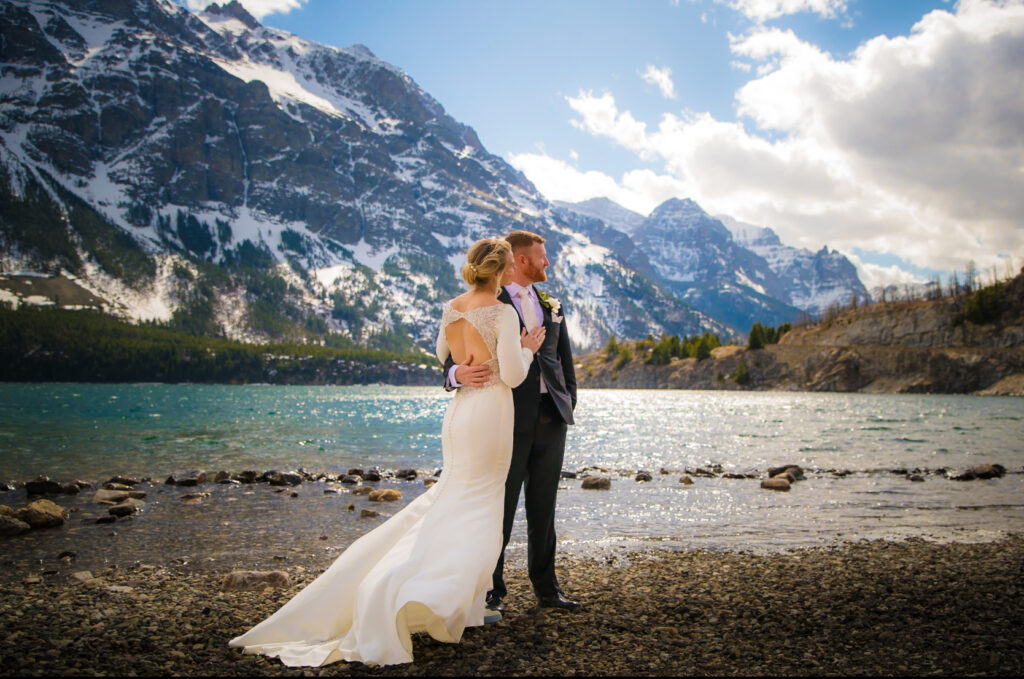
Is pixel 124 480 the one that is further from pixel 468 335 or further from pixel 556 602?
pixel 468 335

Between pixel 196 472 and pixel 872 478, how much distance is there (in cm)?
2765

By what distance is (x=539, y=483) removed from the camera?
8344mm

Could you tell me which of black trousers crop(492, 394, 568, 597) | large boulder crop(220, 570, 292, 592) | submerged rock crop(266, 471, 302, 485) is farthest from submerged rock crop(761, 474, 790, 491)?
large boulder crop(220, 570, 292, 592)

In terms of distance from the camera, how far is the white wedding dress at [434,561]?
675cm

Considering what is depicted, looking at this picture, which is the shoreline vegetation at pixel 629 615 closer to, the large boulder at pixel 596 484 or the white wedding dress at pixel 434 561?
the white wedding dress at pixel 434 561

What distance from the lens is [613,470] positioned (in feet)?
100

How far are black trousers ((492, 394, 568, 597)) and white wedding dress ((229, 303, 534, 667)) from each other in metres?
0.47

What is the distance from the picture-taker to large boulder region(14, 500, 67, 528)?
15.9 m

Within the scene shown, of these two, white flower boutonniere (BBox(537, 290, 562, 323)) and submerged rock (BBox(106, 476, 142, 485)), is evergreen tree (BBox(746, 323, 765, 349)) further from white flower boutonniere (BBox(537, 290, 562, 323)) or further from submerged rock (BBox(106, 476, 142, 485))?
white flower boutonniere (BBox(537, 290, 562, 323))

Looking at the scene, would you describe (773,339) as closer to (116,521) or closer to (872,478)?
(872,478)

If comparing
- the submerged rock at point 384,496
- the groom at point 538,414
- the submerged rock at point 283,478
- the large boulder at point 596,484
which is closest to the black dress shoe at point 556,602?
the groom at point 538,414

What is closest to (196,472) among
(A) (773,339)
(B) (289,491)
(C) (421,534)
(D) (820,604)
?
(B) (289,491)

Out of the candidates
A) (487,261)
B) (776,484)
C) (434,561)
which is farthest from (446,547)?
(776,484)

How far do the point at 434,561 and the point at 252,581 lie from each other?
4.93m
